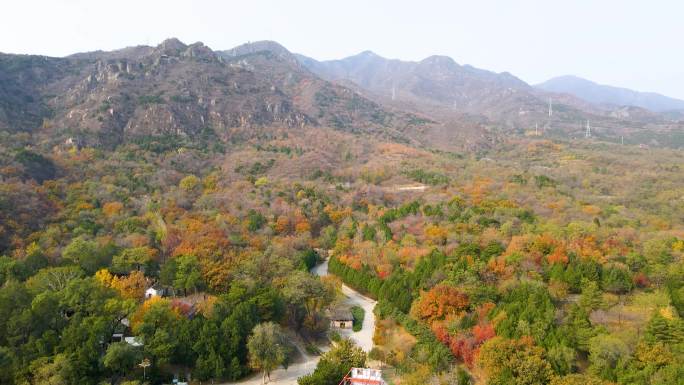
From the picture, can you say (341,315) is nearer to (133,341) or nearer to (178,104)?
(133,341)

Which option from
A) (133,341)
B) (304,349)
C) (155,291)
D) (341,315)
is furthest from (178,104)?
(133,341)

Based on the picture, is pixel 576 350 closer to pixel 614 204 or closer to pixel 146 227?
pixel 146 227

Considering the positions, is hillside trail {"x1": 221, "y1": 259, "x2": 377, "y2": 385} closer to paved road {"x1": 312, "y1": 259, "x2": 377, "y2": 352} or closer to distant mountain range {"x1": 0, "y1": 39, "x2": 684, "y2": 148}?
paved road {"x1": 312, "y1": 259, "x2": 377, "y2": 352}

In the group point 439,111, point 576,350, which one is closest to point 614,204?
point 576,350

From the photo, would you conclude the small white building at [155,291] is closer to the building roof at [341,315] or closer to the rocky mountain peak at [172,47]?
the building roof at [341,315]

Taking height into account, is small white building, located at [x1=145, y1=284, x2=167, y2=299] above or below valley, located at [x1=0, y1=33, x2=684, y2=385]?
below

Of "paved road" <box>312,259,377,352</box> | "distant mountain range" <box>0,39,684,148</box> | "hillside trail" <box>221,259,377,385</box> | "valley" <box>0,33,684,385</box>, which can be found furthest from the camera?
"distant mountain range" <box>0,39,684,148</box>

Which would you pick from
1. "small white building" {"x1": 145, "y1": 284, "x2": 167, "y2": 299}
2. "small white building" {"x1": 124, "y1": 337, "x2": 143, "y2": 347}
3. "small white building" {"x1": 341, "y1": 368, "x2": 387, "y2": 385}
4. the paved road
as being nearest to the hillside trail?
the paved road

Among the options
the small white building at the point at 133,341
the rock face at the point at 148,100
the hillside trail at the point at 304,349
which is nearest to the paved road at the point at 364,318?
the hillside trail at the point at 304,349
